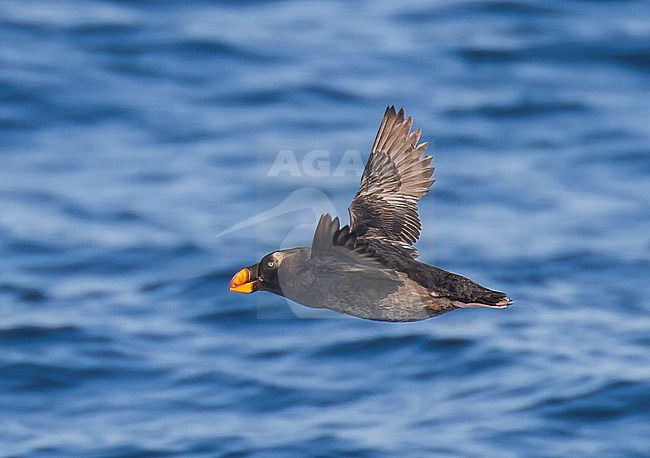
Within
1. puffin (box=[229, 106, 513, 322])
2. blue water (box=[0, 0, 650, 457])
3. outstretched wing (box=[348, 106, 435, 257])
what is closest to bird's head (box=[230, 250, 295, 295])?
puffin (box=[229, 106, 513, 322])

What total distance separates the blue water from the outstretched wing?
23.3ft

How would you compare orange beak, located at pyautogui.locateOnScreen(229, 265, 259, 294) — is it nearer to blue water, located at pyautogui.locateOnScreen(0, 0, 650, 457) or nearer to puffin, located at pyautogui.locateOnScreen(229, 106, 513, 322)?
puffin, located at pyautogui.locateOnScreen(229, 106, 513, 322)

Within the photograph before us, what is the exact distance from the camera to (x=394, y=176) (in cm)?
925

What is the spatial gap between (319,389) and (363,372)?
729 millimetres

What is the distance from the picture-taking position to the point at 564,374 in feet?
56.3

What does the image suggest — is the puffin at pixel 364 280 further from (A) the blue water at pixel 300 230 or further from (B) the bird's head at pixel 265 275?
(A) the blue water at pixel 300 230

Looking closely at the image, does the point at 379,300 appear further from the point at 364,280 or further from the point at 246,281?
the point at 246,281

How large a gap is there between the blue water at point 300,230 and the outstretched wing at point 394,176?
23.3 ft

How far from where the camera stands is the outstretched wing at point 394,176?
29.7ft

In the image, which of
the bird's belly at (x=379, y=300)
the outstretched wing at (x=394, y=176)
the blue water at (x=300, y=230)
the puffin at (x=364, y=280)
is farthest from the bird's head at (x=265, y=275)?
the blue water at (x=300, y=230)

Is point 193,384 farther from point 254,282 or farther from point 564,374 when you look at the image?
point 254,282

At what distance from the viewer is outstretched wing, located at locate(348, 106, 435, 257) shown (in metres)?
9.06

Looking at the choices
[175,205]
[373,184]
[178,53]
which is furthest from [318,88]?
[373,184]

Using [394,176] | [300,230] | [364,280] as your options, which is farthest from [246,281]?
[300,230]
